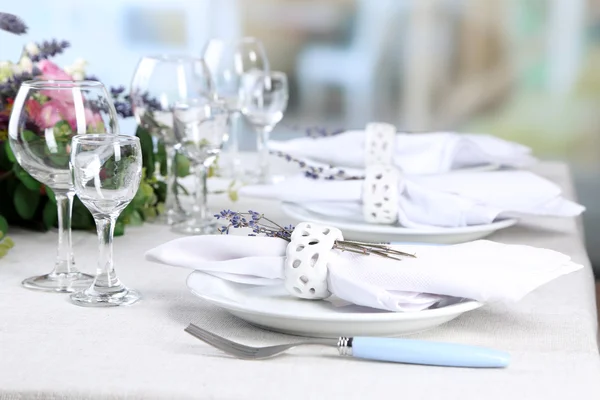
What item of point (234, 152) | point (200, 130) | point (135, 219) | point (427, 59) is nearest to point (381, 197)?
point (200, 130)

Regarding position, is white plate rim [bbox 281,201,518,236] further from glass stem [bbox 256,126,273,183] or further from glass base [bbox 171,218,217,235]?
glass stem [bbox 256,126,273,183]

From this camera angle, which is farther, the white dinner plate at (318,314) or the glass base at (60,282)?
the glass base at (60,282)

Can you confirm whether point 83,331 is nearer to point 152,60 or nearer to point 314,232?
point 314,232

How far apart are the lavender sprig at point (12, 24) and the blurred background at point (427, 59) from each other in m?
3.49

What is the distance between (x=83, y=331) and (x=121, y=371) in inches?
4.9

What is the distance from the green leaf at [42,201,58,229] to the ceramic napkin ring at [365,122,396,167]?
0.53m

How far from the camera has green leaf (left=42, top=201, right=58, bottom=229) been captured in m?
1.33

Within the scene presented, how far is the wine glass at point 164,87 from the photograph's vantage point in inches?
53.2

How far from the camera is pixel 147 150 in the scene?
4.80 feet

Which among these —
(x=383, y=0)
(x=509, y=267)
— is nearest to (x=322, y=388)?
(x=509, y=267)

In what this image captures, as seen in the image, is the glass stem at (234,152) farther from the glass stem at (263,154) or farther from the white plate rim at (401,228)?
the white plate rim at (401,228)

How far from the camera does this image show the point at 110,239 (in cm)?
100

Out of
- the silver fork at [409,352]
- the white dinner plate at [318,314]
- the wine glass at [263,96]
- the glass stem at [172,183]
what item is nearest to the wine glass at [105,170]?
the white dinner plate at [318,314]

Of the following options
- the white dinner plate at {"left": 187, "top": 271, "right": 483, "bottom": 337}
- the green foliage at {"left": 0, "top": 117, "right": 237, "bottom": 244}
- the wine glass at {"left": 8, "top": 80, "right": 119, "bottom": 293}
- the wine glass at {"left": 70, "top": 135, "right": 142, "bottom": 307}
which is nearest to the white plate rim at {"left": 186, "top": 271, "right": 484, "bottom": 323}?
the white dinner plate at {"left": 187, "top": 271, "right": 483, "bottom": 337}
